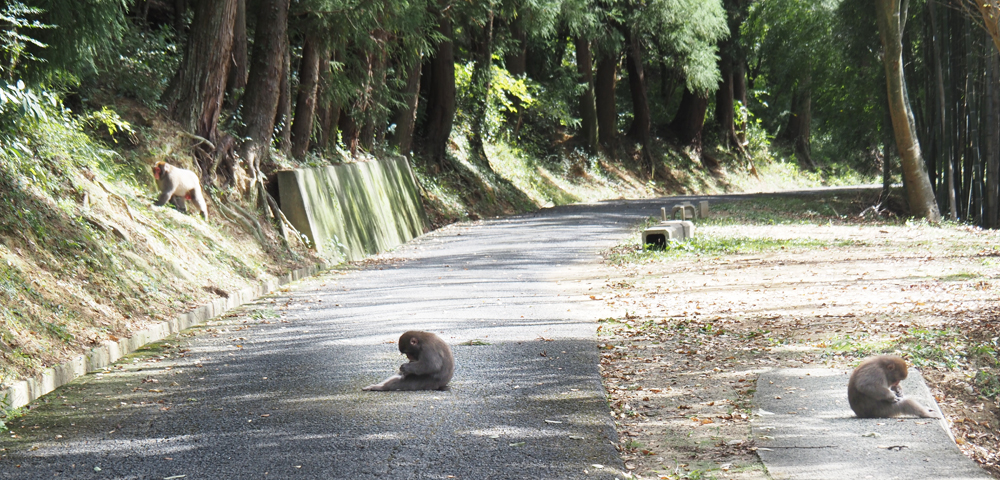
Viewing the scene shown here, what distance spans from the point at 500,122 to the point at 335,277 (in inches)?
846

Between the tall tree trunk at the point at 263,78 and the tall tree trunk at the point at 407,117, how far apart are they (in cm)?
841

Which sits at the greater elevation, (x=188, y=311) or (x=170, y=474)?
(x=188, y=311)

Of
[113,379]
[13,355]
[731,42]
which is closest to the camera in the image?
[13,355]

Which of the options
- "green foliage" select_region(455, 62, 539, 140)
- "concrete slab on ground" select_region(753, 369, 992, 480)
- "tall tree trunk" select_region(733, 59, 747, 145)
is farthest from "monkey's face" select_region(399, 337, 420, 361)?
"tall tree trunk" select_region(733, 59, 747, 145)

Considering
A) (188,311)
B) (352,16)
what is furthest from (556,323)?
(352,16)

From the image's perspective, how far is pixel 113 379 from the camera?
24.8 feet

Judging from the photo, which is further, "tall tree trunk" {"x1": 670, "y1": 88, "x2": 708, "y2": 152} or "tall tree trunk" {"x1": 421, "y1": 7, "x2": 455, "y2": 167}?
"tall tree trunk" {"x1": 670, "y1": 88, "x2": 708, "y2": 152}

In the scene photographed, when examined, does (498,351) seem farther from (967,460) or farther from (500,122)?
(500,122)

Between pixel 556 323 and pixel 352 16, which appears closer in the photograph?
pixel 556 323

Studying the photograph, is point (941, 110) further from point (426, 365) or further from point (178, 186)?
point (426, 365)

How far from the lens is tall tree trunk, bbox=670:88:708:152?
45875mm

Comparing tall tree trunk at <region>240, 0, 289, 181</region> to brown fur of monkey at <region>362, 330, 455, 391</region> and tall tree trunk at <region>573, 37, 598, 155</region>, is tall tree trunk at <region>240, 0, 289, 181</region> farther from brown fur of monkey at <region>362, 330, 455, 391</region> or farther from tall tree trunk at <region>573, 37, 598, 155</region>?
tall tree trunk at <region>573, 37, 598, 155</region>

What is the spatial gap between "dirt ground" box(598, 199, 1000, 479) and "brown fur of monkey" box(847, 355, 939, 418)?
1.59 ft

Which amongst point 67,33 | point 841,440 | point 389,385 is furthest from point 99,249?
point 841,440
